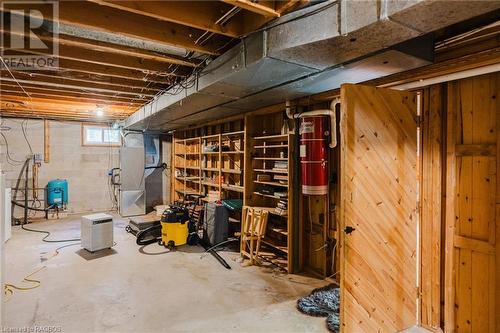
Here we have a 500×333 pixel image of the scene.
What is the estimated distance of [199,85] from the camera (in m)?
3.09

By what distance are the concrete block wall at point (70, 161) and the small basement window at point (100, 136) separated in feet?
0.42

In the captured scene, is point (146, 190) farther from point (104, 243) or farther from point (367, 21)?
point (367, 21)

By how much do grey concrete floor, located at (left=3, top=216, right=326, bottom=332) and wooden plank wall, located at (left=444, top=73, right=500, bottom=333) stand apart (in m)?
1.16

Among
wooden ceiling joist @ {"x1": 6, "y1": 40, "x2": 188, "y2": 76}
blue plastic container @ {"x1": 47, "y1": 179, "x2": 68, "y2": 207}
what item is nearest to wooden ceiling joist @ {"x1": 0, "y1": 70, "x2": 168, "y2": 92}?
wooden ceiling joist @ {"x1": 6, "y1": 40, "x2": 188, "y2": 76}

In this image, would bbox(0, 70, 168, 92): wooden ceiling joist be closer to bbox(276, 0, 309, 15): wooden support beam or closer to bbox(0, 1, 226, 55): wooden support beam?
bbox(0, 1, 226, 55): wooden support beam

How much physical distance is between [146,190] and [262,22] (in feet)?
21.6

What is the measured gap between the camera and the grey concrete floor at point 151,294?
2.55 m

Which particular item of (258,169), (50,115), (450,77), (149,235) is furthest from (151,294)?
(50,115)

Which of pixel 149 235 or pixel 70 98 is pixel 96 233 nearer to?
pixel 149 235

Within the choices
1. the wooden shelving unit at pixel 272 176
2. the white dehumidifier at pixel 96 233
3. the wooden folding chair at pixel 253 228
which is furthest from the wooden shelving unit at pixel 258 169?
the white dehumidifier at pixel 96 233

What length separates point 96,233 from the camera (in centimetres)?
432

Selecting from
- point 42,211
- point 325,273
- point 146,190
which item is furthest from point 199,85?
point 42,211

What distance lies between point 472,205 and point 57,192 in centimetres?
783

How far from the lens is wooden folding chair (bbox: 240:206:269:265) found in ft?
12.9
